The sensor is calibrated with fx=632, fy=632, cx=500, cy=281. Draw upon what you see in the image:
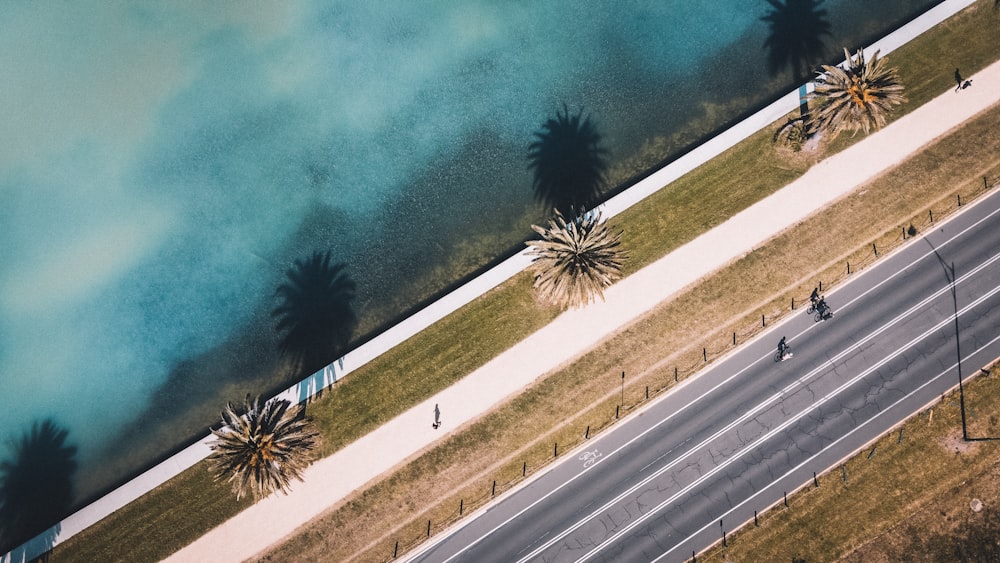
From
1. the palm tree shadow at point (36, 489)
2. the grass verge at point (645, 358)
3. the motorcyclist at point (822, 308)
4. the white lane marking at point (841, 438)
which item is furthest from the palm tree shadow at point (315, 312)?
the motorcyclist at point (822, 308)

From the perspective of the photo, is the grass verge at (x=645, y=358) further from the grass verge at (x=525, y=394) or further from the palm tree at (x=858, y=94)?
the palm tree at (x=858, y=94)

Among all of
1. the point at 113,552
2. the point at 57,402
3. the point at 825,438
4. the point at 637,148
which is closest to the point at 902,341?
the point at 825,438

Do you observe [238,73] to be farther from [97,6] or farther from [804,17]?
[804,17]

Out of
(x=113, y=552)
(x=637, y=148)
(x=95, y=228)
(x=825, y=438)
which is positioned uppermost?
(x=95, y=228)

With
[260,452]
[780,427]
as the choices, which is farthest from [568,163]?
[260,452]

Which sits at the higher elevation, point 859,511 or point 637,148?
point 637,148

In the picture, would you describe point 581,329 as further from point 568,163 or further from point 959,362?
point 959,362
